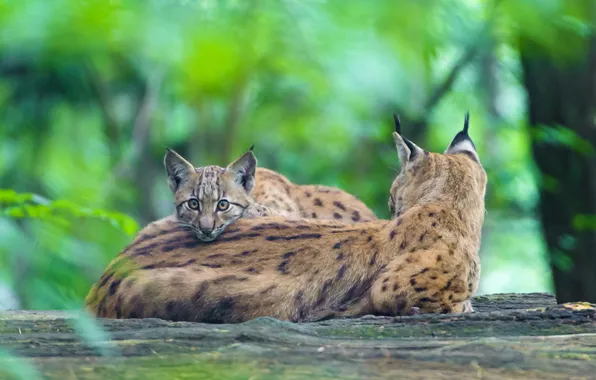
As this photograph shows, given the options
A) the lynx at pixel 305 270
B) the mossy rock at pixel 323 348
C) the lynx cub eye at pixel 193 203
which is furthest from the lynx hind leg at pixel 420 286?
the lynx cub eye at pixel 193 203

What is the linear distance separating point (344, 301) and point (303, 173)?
238 inches

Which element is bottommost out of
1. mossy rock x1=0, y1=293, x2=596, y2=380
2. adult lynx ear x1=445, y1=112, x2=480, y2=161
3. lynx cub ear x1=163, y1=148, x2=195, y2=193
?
mossy rock x1=0, y1=293, x2=596, y2=380

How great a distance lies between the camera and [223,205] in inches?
236

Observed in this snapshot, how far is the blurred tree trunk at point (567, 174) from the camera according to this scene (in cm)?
724

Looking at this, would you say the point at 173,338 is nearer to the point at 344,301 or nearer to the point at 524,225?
the point at 344,301

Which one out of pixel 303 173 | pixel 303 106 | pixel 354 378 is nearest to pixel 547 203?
pixel 303 106

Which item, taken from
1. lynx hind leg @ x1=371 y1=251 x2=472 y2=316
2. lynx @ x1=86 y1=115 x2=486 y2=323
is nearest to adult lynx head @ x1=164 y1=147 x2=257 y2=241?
lynx @ x1=86 y1=115 x2=486 y2=323

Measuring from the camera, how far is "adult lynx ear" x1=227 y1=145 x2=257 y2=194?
6.30m

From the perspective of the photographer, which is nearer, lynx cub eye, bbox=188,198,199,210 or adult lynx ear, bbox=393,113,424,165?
adult lynx ear, bbox=393,113,424,165

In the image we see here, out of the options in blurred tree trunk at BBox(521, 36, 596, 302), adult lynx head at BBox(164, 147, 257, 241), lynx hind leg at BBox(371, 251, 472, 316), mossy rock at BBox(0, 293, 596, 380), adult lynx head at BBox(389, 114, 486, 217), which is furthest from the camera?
blurred tree trunk at BBox(521, 36, 596, 302)

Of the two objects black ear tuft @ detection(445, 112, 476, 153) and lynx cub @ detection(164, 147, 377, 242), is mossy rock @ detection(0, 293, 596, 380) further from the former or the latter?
black ear tuft @ detection(445, 112, 476, 153)

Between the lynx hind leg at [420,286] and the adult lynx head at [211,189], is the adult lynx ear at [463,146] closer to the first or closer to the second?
the lynx hind leg at [420,286]

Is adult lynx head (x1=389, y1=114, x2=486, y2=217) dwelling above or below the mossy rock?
above

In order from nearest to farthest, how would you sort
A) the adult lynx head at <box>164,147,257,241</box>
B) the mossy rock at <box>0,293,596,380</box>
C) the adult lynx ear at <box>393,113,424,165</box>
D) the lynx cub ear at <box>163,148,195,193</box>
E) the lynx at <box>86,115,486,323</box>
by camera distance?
the mossy rock at <box>0,293,596,380</box> → the lynx at <box>86,115,486,323</box> → the adult lynx ear at <box>393,113,424,165</box> → the adult lynx head at <box>164,147,257,241</box> → the lynx cub ear at <box>163,148,195,193</box>
